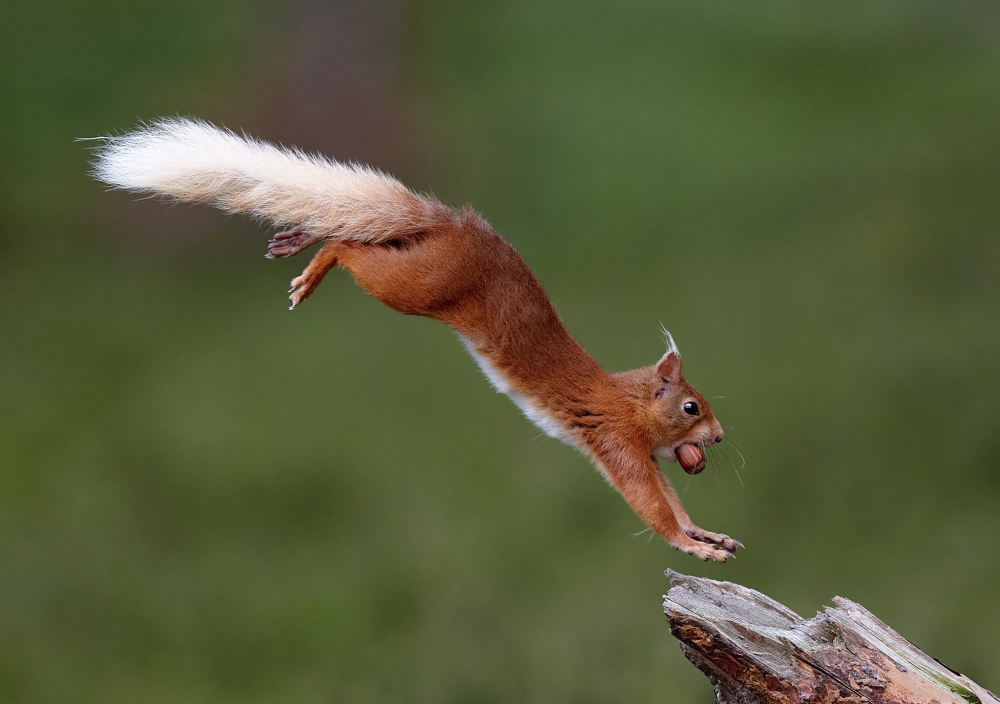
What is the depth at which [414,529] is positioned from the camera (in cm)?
567

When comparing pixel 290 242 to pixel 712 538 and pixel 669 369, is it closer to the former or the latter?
pixel 669 369

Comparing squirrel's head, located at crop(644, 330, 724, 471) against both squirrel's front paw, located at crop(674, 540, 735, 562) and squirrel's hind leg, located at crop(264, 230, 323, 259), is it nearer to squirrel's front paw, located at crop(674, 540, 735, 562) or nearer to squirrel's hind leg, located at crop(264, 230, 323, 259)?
squirrel's front paw, located at crop(674, 540, 735, 562)

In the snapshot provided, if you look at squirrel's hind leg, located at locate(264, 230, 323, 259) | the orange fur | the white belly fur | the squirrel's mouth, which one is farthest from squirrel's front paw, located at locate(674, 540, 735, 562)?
squirrel's hind leg, located at locate(264, 230, 323, 259)

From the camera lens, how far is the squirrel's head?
2.64 m

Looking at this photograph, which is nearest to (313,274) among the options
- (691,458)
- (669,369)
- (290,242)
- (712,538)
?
(290,242)

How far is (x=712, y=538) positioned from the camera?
258 cm

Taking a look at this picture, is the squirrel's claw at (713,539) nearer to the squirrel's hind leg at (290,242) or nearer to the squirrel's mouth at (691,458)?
the squirrel's mouth at (691,458)

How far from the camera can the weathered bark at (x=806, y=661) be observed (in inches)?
92.6

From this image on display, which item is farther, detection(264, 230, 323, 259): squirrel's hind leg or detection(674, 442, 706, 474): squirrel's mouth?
detection(674, 442, 706, 474): squirrel's mouth

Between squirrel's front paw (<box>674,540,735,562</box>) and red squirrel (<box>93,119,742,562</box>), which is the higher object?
red squirrel (<box>93,119,742,562</box>)

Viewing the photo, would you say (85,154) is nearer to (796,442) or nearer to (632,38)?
(632,38)

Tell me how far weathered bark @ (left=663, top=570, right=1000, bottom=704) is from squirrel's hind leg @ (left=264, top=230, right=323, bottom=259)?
111 centimetres

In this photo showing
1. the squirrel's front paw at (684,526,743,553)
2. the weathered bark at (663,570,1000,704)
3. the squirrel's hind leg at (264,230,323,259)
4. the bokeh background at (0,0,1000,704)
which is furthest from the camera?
the bokeh background at (0,0,1000,704)

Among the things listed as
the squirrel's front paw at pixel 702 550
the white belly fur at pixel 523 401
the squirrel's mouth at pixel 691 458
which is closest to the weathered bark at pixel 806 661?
the squirrel's front paw at pixel 702 550
